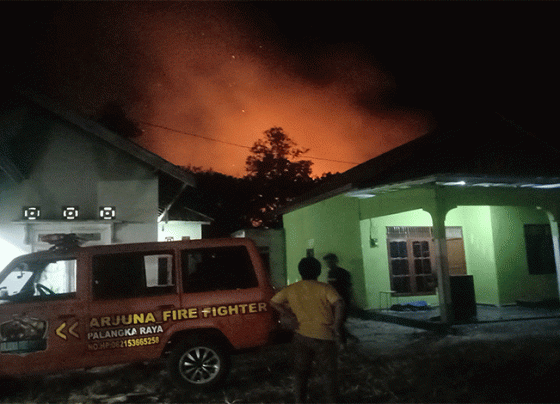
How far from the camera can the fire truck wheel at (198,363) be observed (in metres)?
5.84

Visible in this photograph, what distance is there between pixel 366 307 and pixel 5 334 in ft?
29.0

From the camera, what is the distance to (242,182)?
32.8m

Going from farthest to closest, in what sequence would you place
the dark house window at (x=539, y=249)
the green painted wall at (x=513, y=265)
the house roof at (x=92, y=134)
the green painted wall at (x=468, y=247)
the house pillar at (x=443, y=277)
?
the dark house window at (x=539, y=249)
the green painted wall at (x=513, y=265)
the green painted wall at (x=468, y=247)
the house roof at (x=92, y=134)
the house pillar at (x=443, y=277)

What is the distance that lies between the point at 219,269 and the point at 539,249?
10925 millimetres

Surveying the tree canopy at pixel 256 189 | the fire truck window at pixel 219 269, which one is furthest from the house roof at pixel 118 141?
the tree canopy at pixel 256 189

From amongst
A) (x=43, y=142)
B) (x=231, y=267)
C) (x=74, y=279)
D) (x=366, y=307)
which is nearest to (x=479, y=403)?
(x=231, y=267)

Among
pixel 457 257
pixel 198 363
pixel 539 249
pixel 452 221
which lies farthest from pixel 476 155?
pixel 198 363

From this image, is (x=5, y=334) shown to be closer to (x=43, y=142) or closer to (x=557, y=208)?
(x=43, y=142)

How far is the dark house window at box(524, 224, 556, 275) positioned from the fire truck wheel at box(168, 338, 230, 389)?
34.5 ft

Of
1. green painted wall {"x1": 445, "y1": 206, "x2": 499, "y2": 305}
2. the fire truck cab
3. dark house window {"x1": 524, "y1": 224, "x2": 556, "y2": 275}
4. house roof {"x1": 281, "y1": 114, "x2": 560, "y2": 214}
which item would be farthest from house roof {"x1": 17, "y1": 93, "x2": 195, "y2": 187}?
dark house window {"x1": 524, "y1": 224, "x2": 556, "y2": 275}

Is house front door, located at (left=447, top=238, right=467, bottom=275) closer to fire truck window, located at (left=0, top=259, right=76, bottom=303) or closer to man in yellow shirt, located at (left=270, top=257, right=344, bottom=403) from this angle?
man in yellow shirt, located at (left=270, top=257, right=344, bottom=403)

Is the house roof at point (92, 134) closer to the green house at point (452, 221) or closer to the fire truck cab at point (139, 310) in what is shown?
the green house at point (452, 221)

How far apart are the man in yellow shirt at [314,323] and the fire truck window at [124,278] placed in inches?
82.3

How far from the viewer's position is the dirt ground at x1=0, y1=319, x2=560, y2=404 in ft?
18.9
